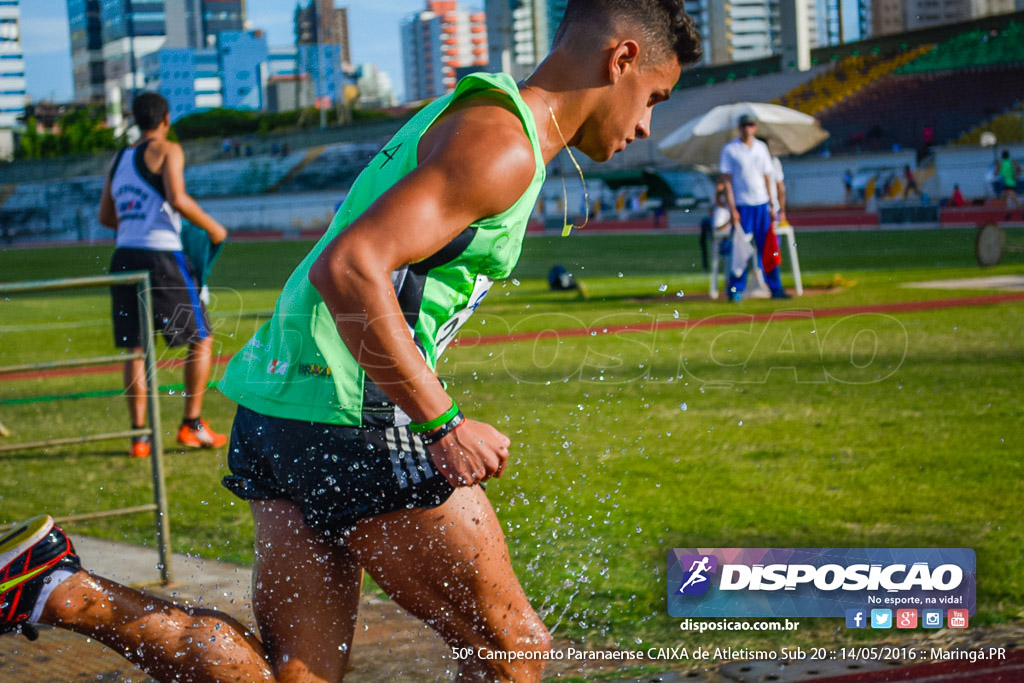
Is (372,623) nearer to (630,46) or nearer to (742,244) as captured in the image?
(630,46)

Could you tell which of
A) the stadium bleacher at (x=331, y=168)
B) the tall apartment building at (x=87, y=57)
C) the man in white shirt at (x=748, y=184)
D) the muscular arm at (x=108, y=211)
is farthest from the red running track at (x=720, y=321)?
the tall apartment building at (x=87, y=57)

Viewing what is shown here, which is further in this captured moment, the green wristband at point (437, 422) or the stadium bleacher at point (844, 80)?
the stadium bleacher at point (844, 80)

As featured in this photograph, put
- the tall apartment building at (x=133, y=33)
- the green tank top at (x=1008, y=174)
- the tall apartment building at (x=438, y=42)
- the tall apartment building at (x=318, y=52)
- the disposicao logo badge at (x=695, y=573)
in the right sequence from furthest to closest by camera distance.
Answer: the tall apartment building at (x=438, y=42)
the tall apartment building at (x=318, y=52)
the tall apartment building at (x=133, y=33)
the green tank top at (x=1008, y=174)
the disposicao logo badge at (x=695, y=573)

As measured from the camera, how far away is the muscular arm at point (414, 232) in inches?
69.8

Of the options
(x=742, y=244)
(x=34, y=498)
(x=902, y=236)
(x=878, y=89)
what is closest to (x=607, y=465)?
(x=34, y=498)

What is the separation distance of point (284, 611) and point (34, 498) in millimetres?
3781

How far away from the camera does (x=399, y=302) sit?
1964mm

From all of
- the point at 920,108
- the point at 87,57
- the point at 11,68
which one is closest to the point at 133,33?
the point at 87,57

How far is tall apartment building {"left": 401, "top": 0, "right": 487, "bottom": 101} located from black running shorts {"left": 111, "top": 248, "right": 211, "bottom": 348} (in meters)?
157

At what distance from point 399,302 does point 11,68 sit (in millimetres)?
61256

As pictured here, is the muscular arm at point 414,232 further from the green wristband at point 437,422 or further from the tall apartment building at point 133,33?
the tall apartment building at point 133,33

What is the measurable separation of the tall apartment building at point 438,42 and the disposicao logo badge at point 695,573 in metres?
160

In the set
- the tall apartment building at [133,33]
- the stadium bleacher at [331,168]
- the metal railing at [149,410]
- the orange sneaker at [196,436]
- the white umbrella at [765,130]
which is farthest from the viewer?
the tall apartment building at [133,33]

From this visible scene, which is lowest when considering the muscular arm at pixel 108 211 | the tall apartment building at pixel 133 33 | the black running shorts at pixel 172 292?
the black running shorts at pixel 172 292
